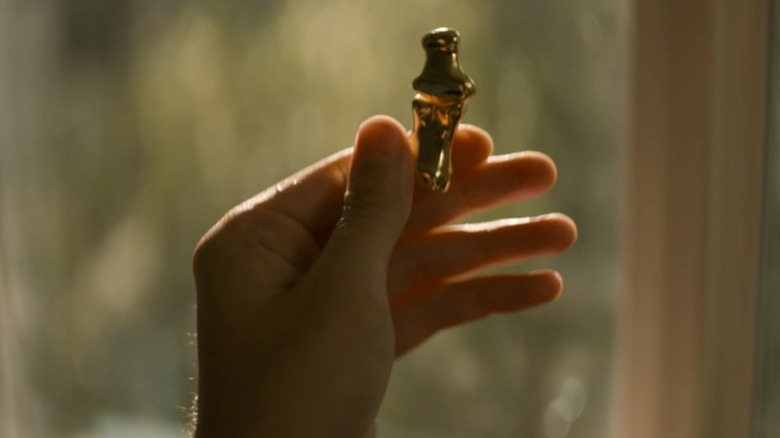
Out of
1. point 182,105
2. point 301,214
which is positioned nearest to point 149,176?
point 182,105

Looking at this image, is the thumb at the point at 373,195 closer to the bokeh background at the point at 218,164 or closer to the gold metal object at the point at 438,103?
the gold metal object at the point at 438,103

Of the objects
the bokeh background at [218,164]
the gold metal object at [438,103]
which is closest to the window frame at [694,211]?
the bokeh background at [218,164]

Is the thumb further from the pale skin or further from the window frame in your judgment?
the window frame

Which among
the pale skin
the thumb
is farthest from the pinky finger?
the thumb

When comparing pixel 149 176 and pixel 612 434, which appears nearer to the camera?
pixel 612 434

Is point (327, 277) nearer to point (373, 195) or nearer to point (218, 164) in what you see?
point (373, 195)

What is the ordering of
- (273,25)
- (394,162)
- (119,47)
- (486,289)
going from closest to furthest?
(394,162), (486,289), (273,25), (119,47)

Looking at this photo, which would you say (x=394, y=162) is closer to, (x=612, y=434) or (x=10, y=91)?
(x=612, y=434)
